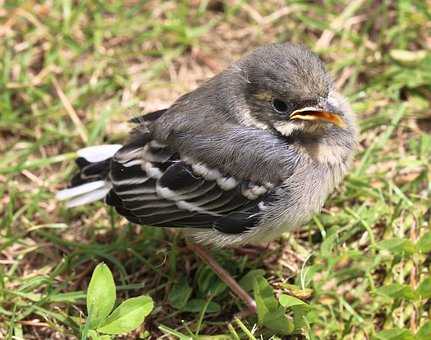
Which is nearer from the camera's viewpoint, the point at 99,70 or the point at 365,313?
the point at 365,313

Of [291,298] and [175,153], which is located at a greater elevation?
[175,153]

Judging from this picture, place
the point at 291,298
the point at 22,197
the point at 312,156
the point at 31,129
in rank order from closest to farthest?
the point at 291,298
the point at 312,156
the point at 22,197
the point at 31,129

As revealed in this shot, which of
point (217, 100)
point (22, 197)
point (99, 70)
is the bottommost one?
point (22, 197)

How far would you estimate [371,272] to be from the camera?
399 cm

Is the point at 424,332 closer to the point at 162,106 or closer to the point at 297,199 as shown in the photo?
the point at 297,199

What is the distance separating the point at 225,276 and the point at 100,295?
0.79 meters

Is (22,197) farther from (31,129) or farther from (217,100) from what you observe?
(217,100)

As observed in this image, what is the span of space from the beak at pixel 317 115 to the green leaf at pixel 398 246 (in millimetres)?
724

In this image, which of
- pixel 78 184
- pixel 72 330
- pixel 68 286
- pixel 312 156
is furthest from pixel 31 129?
pixel 312 156

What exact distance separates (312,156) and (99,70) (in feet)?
7.12

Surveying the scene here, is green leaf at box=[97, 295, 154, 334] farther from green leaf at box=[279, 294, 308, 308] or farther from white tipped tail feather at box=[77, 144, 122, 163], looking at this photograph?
white tipped tail feather at box=[77, 144, 122, 163]

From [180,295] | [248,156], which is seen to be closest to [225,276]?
[180,295]

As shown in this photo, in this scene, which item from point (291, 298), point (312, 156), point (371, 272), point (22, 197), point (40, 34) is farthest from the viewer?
point (40, 34)

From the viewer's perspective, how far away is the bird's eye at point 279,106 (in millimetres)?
3541
